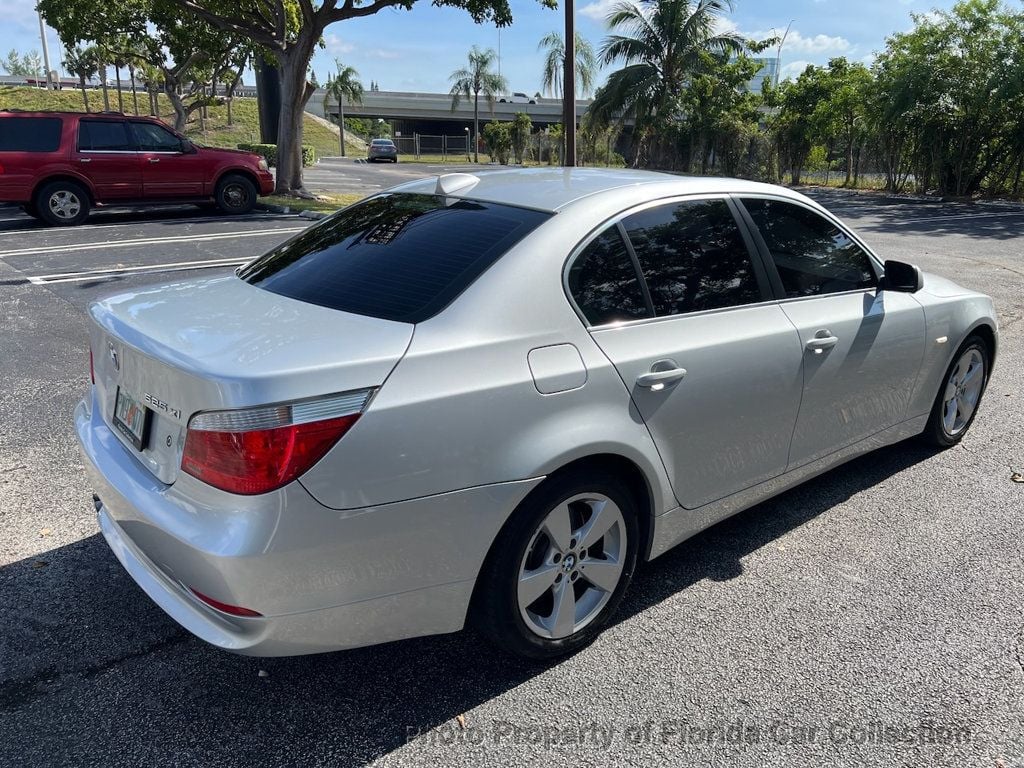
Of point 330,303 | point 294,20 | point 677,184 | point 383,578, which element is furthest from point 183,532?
point 294,20

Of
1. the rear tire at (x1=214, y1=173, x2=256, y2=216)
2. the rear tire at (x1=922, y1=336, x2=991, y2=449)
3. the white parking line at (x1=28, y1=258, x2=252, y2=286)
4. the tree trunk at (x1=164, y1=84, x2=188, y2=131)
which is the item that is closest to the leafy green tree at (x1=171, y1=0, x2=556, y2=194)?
the rear tire at (x1=214, y1=173, x2=256, y2=216)

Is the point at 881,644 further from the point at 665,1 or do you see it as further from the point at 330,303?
the point at 665,1

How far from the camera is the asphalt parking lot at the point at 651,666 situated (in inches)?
93.4

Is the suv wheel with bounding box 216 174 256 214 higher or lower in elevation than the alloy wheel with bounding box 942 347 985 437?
higher

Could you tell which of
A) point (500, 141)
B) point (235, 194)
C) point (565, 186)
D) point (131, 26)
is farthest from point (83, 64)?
point (565, 186)

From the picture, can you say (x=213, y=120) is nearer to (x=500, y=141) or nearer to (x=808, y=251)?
(x=500, y=141)

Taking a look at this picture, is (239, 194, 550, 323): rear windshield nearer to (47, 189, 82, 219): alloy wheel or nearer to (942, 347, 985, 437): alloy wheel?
(942, 347, 985, 437): alloy wheel

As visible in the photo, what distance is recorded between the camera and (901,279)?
381cm

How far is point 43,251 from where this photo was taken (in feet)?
34.4

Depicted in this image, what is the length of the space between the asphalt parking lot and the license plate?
773 mm

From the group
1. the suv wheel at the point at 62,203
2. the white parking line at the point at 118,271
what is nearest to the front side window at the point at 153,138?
the suv wheel at the point at 62,203

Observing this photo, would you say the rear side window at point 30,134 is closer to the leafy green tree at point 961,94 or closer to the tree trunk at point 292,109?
the tree trunk at point 292,109

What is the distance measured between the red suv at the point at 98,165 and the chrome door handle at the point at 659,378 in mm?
12998

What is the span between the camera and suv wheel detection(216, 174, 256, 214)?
47.7 feet
